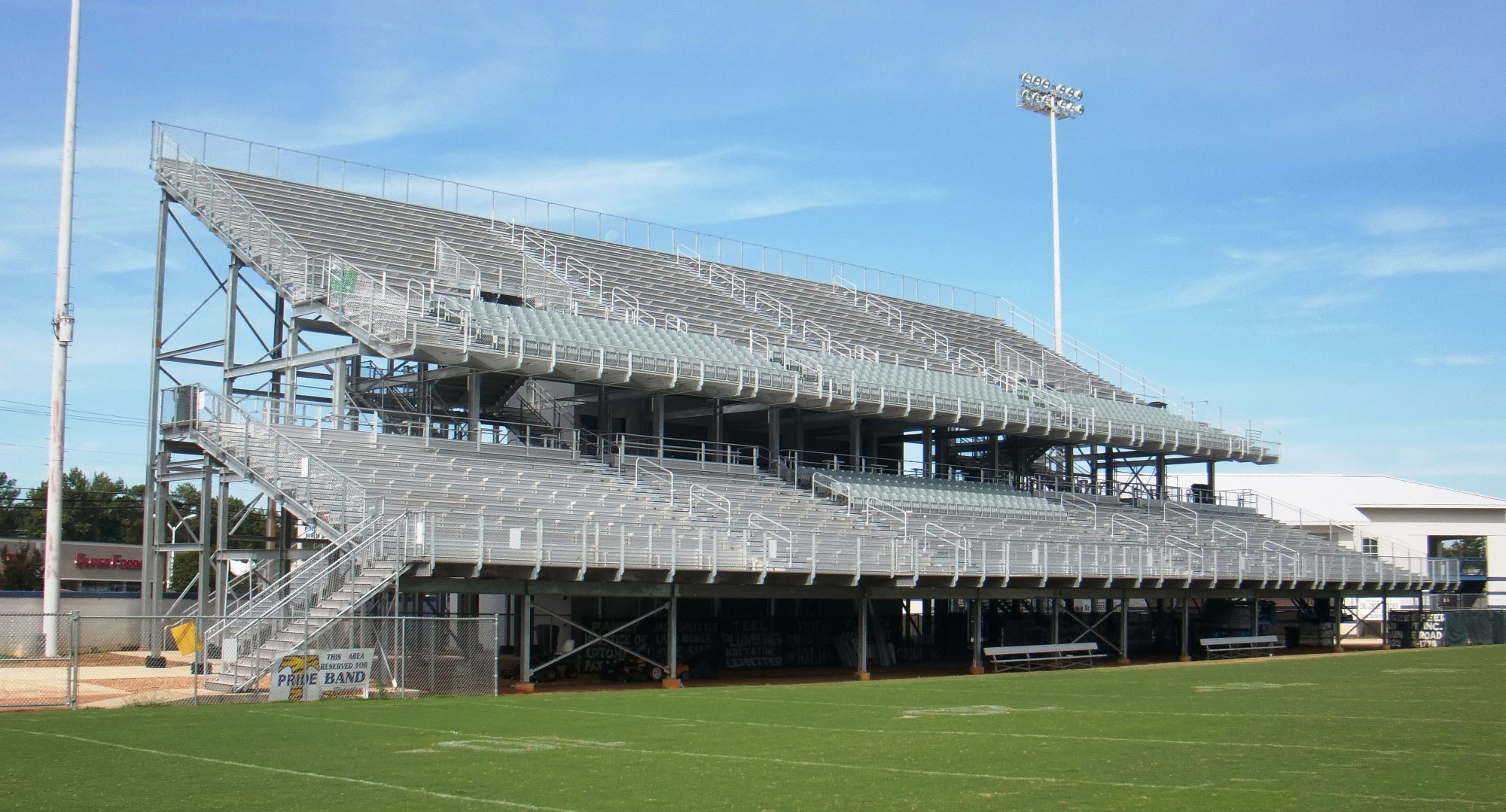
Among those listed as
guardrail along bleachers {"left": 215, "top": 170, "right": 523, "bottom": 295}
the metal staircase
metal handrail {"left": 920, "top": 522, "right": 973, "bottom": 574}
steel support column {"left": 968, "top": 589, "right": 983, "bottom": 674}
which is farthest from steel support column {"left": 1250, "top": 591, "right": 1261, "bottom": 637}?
the metal staircase

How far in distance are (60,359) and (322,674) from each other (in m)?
14.2

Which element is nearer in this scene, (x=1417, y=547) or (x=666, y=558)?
(x=666, y=558)

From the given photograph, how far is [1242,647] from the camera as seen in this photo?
43562 mm

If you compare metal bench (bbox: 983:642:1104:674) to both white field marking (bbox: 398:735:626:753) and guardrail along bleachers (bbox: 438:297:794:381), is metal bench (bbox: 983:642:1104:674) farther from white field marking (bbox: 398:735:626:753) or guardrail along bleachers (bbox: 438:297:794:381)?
white field marking (bbox: 398:735:626:753)

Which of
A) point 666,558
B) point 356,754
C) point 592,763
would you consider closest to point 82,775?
point 356,754

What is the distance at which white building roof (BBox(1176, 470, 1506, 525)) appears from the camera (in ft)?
233

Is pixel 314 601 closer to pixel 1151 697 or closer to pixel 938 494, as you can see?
pixel 1151 697

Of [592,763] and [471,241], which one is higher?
[471,241]

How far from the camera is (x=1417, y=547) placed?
238 feet

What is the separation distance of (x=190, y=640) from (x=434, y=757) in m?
19.4

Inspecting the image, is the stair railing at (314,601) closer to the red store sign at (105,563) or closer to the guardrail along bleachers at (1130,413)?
the guardrail along bleachers at (1130,413)

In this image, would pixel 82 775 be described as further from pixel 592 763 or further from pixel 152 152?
pixel 152 152

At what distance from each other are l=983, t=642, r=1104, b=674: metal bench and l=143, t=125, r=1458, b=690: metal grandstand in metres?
1.28

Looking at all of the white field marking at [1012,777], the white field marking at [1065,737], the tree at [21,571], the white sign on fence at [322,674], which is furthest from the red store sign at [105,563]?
the white field marking at [1012,777]
